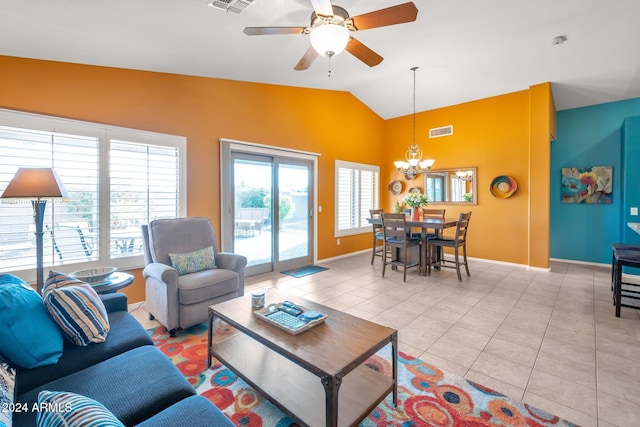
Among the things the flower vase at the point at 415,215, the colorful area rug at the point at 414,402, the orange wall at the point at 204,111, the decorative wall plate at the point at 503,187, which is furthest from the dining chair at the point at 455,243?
the colorful area rug at the point at 414,402

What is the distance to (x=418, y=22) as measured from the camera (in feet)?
11.0

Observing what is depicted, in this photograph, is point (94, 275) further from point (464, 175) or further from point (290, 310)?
point (464, 175)

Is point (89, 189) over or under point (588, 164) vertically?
under

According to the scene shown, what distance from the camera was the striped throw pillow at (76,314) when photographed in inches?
61.3

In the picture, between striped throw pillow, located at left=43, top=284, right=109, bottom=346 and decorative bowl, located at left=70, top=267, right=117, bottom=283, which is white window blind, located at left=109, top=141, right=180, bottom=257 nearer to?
decorative bowl, located at left=70, top=267, right=117, bottom=283

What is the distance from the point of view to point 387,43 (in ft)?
12.6

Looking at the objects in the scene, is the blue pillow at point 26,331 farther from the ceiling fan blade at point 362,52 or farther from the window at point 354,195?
the window at point 354,195

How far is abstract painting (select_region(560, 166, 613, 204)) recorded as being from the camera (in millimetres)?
5191

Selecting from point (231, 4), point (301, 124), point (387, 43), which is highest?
point (387, 43)

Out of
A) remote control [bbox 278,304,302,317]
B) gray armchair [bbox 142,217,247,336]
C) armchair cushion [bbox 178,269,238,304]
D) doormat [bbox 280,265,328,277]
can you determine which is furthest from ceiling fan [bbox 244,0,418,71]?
doormat [bbox 280,265,328,277]

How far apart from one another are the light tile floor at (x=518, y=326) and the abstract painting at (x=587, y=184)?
51.9 inches

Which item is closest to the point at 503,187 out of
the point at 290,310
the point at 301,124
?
the point at 301,124

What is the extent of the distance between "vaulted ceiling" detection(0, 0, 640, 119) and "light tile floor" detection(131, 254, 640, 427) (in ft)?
9.04

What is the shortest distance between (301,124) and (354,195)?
2.05 meters
